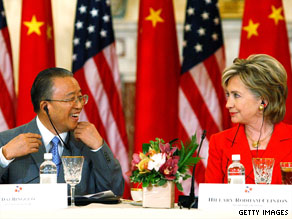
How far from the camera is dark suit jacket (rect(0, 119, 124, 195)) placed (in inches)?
96.5

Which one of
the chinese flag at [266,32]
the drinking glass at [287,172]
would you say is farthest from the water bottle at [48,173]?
the chinese flag at [266,32]

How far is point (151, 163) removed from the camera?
6.16ft

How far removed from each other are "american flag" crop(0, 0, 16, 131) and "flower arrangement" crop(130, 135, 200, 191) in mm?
2284

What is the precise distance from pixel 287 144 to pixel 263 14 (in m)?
1.71

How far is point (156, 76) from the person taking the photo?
160 inches

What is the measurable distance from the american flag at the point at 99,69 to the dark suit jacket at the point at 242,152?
156 centimetres

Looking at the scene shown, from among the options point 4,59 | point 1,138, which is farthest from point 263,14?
point 1,138

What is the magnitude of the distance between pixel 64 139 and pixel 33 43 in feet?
5.50

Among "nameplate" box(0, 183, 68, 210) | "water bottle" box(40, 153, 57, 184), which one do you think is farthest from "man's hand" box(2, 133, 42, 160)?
"nameplate" box(0, 183, 68, 210)

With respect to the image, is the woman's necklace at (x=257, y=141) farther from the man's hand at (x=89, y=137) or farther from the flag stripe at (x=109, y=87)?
the flag stripe at (x=109, y=87)

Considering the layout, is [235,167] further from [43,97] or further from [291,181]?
[43,97]

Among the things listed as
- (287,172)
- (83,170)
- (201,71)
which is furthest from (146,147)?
(201,71)

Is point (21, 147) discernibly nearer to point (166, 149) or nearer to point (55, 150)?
point (55, 150)

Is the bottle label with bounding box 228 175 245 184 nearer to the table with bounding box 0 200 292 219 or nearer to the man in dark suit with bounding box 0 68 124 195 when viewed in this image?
the table with bounding box 0 200 292 219
